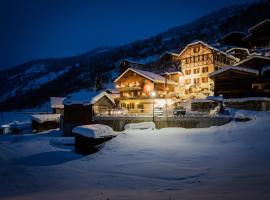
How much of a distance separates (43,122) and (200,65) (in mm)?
39142

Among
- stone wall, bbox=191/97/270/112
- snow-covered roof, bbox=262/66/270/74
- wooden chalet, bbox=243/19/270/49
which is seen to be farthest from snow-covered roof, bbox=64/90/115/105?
wooden chalet, bbox=243/19/270/49

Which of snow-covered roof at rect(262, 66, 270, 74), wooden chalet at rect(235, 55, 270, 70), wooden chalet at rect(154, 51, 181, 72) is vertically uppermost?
wooden chalet at rect(154, 51, 181, 72)

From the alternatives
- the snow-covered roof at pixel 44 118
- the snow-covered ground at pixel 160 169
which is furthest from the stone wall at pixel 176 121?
the snow-covered roof at pixel 44 118

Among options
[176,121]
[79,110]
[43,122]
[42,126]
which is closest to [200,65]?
[176,121]

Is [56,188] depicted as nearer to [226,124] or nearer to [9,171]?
[9,171]

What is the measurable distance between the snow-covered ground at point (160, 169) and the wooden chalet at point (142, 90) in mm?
28374

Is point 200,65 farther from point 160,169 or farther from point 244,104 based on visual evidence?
point 160,169

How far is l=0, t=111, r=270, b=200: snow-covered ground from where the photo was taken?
10.1m

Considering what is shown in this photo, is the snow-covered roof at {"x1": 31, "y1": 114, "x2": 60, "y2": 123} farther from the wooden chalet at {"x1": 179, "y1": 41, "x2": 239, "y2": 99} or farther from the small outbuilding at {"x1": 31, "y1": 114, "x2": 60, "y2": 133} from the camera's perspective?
the wooden chalet at {"x1": 179, "y1": 41, "x2": 239, "y2": 99}

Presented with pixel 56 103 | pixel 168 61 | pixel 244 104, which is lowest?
pixel 244 104

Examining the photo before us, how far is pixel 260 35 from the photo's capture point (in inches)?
2317

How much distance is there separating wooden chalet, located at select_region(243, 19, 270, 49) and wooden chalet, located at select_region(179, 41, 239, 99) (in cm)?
622

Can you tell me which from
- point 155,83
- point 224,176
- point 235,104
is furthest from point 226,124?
point 155,83

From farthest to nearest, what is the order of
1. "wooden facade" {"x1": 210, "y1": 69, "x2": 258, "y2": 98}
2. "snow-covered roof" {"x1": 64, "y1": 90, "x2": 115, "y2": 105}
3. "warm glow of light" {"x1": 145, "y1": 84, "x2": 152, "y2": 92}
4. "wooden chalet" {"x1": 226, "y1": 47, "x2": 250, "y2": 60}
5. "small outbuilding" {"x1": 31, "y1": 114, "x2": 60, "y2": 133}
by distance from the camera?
"wooden chalet" {"x1": 226, "y1": 47, "x2": 250, "y2": 60} → "warm glow of light" {"x1": 145, "y1": 84, "x2": 152, "y2": 92} → "small outbuilding" {"x1": 31, "y1": 114, "x2": 60, "y2": 133} → "snow-covered roof" {"x1": 64, "y1": 90, "x2": 115, "y2": 105} → "wooden facade" {"x1": 210, "y1": 69, "x2": 258, "y2": 98}
